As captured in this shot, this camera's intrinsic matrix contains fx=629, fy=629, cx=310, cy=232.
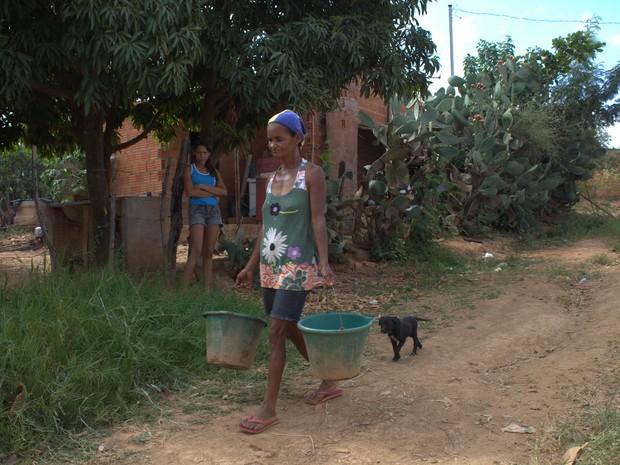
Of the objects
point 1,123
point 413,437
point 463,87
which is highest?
point 463,87

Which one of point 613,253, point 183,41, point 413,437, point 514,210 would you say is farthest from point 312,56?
point 514,210

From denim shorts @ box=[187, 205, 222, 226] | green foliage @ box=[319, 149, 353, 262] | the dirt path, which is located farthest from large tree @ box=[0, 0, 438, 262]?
the dirt path

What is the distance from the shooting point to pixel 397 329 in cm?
433

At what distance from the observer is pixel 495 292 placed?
648cm

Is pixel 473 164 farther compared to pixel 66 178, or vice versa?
pixel 66 178

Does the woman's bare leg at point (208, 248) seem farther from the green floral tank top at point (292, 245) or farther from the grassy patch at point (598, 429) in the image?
the grassy patch at point (598, 429)

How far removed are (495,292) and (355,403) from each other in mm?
3374

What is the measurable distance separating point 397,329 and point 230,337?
142 centimetres

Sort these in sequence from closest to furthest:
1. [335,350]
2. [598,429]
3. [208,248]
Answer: [598,429] → [335,350] → [208,248]

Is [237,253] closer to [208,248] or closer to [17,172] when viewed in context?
[208,248]

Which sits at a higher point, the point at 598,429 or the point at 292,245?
the point at 292,245

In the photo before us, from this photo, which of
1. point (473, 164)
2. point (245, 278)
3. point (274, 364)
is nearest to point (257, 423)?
point (274, 364)

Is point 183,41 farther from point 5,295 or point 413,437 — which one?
point 413,437

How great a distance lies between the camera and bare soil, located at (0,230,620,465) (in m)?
2.95
